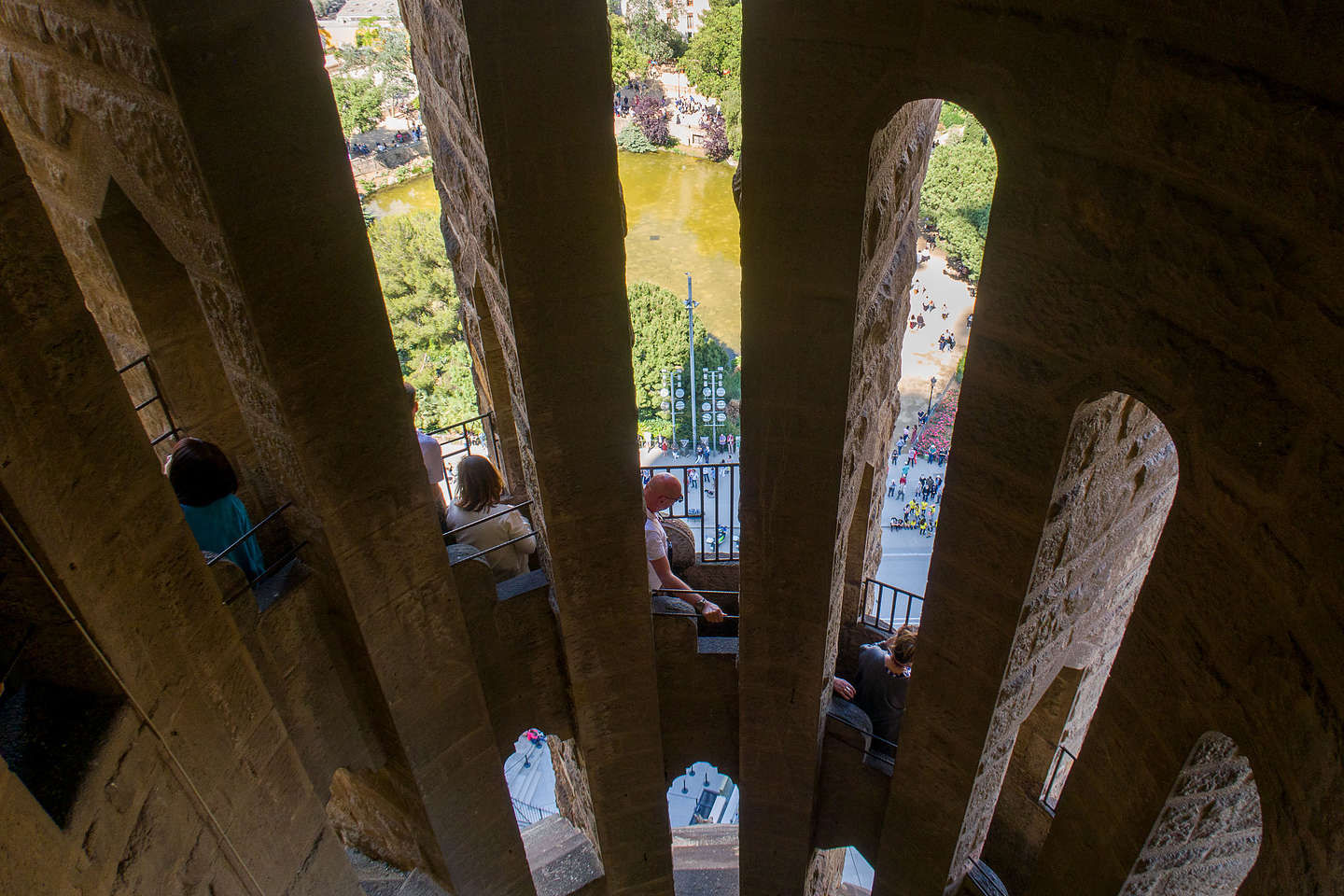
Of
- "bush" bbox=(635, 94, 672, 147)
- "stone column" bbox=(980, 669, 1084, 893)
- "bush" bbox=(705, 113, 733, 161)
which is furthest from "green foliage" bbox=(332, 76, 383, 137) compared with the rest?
"stone column" bbox=(980, 669, 1084, 893)

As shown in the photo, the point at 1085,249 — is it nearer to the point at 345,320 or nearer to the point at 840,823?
the point at 345,320

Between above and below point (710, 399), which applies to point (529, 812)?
above

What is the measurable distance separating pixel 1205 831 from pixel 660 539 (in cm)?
280

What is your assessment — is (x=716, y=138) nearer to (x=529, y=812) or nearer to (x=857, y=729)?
(x=529, y=812)

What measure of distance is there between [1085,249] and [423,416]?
1514cm

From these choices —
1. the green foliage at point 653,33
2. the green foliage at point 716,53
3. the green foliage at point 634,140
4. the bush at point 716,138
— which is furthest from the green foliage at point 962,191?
the green foliage at point 653,33

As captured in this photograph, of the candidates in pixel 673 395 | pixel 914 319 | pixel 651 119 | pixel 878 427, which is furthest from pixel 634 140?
pixel 878 427

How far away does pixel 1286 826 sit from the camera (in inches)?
90.1

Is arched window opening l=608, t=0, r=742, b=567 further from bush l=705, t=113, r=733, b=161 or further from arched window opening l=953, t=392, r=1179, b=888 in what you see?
arched window opening l=953, t=392, r=1179, b=888

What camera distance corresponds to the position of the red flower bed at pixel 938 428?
15852mm

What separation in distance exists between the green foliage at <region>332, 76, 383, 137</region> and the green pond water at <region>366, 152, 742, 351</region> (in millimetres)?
1964

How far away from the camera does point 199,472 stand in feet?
11.7

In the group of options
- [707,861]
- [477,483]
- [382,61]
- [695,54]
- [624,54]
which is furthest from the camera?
[382,61]

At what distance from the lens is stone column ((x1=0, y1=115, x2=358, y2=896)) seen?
2.30 metres
